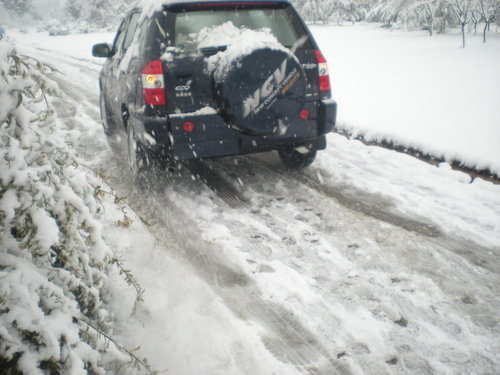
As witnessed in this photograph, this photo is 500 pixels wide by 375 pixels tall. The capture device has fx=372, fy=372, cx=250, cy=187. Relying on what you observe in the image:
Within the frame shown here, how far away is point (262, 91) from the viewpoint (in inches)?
130

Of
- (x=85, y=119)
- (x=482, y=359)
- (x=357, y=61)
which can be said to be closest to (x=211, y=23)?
(x=482, y=359)

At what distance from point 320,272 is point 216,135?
5.38 feet

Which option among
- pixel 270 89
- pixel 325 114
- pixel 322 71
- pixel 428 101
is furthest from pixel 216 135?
pixel 428 101

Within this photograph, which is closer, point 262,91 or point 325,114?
point 262,91

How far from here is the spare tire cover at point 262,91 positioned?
321cm

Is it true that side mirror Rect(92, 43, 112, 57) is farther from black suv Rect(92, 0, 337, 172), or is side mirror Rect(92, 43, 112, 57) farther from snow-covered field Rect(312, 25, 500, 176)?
snow-covered field Rect(312, 25, 500, 176)

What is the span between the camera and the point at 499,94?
7.86 m

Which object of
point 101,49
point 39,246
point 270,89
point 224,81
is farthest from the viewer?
point 101,49

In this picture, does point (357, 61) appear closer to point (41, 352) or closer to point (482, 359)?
point (482, 359)

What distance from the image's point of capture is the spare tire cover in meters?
3.21

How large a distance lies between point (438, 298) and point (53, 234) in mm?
2312

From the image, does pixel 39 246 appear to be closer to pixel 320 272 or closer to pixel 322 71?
pixel 320 272

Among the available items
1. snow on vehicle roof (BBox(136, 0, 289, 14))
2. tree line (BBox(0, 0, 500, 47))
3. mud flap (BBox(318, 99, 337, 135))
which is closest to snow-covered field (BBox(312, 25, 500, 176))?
mud flap (BBox(318, 99, 337, 135))

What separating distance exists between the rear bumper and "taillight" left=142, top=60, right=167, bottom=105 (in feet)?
0.56
